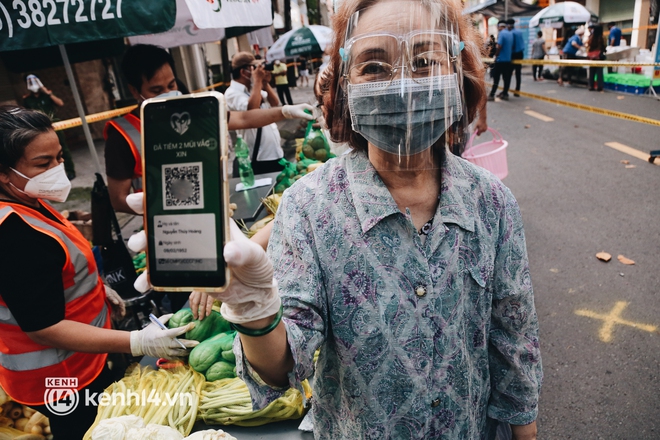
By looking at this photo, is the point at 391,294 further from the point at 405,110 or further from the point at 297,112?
the point at 297,112

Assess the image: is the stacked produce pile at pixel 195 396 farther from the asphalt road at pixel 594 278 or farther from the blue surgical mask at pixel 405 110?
the asphalt road at pixel 594 278

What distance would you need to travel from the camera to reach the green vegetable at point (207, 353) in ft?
6.44

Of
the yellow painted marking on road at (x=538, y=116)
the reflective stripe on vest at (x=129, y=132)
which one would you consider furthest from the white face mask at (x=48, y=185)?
the yellow painted marking on road at (x=538, y=116)

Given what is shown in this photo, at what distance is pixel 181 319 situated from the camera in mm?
2135

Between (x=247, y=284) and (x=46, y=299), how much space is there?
142cm

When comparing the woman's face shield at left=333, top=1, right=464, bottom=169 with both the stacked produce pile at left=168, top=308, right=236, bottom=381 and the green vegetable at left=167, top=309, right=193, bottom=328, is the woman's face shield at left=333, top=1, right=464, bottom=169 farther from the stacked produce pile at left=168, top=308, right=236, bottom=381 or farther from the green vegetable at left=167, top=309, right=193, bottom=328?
the green vegetable at left=167, top=309, right=193, bottom=328

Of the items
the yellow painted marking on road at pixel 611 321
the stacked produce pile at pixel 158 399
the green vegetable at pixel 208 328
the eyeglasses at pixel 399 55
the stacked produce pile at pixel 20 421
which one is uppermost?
the eyeglasses at pixel 399 55

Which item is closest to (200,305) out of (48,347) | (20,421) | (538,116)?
(48,347)

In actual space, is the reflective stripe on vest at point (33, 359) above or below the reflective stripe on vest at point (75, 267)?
below

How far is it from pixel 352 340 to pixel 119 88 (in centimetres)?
1599

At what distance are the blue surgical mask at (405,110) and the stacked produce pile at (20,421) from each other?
268 cm

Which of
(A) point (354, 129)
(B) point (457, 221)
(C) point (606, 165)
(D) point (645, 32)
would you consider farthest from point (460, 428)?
(D) point (645, 32)

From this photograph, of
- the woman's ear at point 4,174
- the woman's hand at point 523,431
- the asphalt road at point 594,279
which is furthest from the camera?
the asphalt road at point 594,279

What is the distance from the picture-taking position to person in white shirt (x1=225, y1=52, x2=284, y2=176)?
487cm
